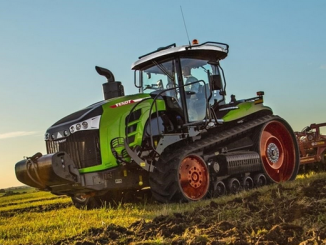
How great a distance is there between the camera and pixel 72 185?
31.6 ft

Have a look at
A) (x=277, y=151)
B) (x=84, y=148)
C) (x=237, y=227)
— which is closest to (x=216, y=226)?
(x=237, y=227)

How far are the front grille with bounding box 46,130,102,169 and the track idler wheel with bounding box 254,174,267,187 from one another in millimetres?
4482

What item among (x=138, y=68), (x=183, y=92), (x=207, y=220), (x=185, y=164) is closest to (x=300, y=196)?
(x=207, y=220)

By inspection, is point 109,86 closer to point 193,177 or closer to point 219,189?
point 193,177

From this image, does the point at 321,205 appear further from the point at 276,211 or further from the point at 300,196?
the point at 300,196

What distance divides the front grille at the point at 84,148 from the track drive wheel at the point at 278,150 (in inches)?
187

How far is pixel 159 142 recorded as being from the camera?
10000 millimetres

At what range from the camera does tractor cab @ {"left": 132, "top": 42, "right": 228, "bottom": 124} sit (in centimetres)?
1073

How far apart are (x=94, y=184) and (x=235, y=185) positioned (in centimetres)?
377

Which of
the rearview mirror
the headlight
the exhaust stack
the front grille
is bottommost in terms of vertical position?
the front grille

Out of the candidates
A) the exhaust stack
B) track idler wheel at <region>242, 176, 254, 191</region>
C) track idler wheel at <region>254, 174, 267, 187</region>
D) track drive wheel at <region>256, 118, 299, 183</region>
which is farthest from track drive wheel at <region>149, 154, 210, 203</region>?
track drive wheel at <region>256, 118, 299, 183</region>

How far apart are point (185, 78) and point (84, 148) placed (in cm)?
273

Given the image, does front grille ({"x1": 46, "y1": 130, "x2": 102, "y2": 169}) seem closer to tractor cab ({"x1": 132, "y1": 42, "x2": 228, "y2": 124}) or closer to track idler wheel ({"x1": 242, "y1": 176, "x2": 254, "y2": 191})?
tractor cab ({"x1": 132, "y1": 42, "x2": 228, "y2": 124})

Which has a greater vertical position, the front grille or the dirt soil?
the front grille
